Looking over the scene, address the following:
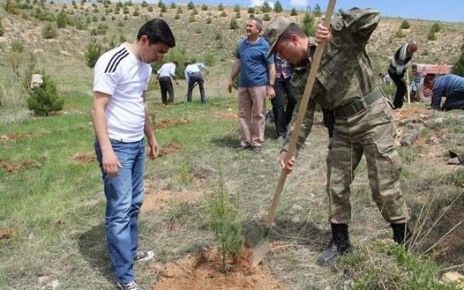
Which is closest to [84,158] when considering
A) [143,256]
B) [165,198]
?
[165,198]

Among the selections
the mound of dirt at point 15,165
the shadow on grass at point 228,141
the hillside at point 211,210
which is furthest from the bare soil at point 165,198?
the mound of dirt at point 15,165

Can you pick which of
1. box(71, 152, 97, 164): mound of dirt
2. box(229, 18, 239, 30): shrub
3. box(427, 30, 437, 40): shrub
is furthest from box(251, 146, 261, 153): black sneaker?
box(229, 18, 239, 30): shrub

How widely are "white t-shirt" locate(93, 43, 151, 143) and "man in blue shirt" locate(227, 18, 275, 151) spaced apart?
125 inches

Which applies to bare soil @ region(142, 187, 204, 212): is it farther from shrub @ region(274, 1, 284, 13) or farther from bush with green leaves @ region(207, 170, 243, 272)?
shrub @ region(274, 1, 284, 13)

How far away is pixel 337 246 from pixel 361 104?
Answer: 101 centimetres

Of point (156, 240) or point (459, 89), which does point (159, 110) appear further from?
point (156, 240)

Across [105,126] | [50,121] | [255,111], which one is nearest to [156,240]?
[105,126]

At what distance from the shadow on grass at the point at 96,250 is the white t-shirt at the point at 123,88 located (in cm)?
102

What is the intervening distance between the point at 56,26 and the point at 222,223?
82.8 ft

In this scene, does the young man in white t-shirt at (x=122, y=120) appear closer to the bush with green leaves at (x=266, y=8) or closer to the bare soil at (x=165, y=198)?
the bare soil at (x=165, y=198)

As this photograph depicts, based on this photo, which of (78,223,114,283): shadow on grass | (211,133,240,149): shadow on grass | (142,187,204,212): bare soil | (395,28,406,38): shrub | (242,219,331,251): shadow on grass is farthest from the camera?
(395,28,406,38): shrub

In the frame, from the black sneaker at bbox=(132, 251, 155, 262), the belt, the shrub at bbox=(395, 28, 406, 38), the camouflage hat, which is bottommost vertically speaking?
the shrub at bbox=(395, 28, 406, 38)

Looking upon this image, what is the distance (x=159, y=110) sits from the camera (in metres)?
11.9

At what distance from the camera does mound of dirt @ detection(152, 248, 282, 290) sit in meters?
3.14
